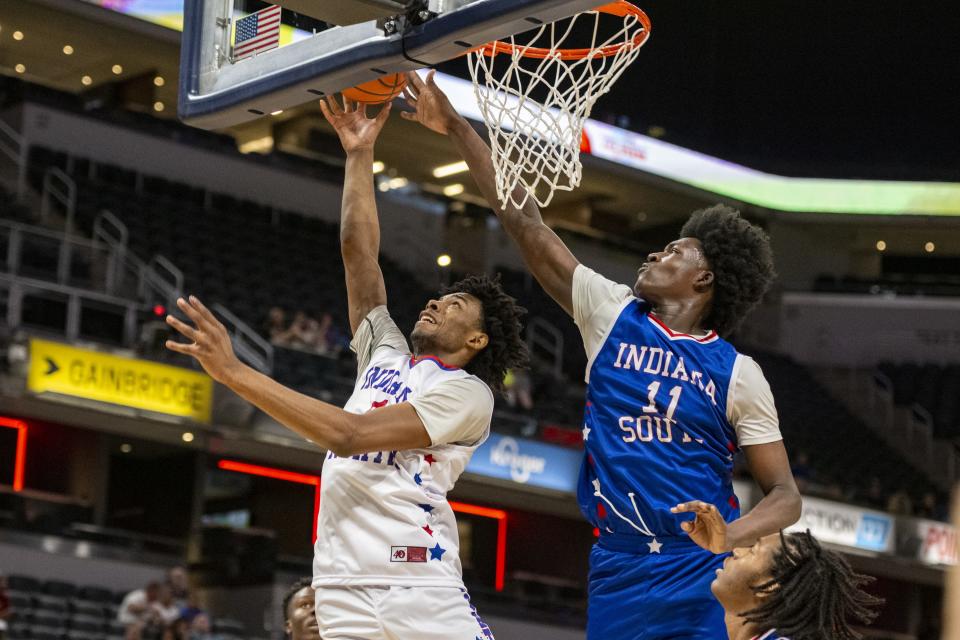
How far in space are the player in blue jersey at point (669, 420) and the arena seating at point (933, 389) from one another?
21.6 m

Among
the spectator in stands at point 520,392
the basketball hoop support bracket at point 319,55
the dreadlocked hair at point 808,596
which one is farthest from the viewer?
the spectator in stands at point 520,392

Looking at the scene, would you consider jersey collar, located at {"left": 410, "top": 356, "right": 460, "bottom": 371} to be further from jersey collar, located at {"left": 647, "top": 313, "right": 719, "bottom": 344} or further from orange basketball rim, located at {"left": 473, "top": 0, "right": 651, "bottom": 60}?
orange basketball rim, located at {"left": 473, "top": 0, "right": 651, "bottom": 60}

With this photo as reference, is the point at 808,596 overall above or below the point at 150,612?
above

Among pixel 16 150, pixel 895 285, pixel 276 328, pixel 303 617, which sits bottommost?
pixel 303 617

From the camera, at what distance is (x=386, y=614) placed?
4.07 metres

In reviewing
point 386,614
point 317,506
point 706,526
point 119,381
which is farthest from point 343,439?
point 317,506

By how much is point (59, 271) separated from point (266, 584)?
4025 mm

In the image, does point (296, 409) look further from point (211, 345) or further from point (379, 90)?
point (379, 90)

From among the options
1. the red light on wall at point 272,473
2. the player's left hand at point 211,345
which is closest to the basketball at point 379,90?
the player's left hand at point 211,345

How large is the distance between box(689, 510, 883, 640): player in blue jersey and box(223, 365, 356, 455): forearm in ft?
3.04

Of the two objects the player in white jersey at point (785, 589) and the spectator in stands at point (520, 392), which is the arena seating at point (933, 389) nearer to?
the spectator in stands at point (520, 392)

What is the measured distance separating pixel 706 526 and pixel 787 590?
0.82 feet

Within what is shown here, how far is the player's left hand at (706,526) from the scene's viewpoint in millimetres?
3624

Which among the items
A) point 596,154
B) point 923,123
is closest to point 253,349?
point 596,154
